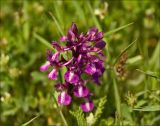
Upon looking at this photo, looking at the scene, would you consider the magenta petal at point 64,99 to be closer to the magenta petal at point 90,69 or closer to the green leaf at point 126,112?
the magenta petal at point 90,69

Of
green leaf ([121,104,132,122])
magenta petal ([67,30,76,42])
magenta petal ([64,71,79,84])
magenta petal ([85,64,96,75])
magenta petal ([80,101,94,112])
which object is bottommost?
green leaf ([121,104,132,122])

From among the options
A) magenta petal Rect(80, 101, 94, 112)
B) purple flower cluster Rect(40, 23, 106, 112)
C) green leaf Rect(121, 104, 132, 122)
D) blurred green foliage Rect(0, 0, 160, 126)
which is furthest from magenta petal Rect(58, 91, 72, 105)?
green leaf Rect(121, 104, 132, 122)

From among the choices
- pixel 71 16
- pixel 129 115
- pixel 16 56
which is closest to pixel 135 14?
pixel 71 16

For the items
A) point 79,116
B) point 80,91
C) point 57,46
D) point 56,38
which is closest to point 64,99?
point 80,91

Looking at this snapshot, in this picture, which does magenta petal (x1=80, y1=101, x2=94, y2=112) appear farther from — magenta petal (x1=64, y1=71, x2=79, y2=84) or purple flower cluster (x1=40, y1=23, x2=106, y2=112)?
magenta petal (x1=64, y1=71, x2=79, y2=84)

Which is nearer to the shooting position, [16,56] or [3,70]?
[3,70]

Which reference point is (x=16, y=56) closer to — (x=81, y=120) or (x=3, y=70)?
(x=3, y=70)

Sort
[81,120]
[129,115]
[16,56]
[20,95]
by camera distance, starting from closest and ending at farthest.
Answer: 1. [81,120]
2. [129,115]
3. [20,95]
4. [16,56]
